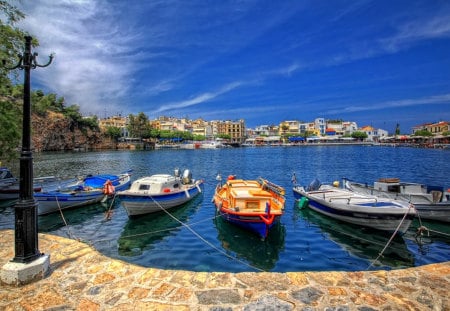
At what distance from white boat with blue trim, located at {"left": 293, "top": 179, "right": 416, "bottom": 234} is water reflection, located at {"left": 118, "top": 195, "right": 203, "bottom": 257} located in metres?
9.14

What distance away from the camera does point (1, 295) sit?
5.38m

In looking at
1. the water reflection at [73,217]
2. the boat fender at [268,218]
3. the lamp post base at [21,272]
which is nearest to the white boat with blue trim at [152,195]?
the water reflection at [73,217]

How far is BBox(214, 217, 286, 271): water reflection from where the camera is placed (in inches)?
457

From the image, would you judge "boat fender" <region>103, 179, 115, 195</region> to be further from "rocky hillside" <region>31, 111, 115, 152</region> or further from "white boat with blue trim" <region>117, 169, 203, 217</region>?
"rocky hillside" <region>31, 111, 115, 152</region>

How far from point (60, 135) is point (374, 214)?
137 meters

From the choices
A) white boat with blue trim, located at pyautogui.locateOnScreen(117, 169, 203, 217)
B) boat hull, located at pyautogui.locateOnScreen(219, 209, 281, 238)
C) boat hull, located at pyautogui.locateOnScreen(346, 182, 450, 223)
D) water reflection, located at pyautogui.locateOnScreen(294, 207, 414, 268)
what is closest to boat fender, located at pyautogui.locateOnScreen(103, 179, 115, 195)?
white boat with blue trim, located at pyautogui.locateOnScreen(117, 169, 203, 217)

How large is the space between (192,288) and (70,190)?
18.7 meters

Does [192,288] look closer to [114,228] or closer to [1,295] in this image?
[1,295]

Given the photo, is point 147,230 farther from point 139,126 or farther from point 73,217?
point 139,126

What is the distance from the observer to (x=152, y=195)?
58.7ft

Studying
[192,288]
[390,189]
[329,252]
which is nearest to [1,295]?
[192,288]

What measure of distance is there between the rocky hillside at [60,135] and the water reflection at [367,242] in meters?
120

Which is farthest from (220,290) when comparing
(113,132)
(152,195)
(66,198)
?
(113,132)

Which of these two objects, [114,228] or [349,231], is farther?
[114,228]
